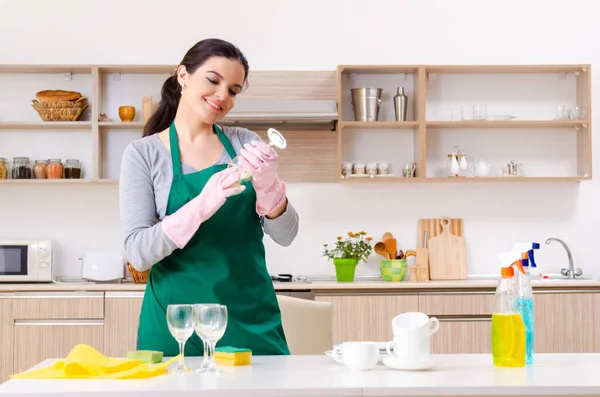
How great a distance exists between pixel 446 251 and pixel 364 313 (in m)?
0.81

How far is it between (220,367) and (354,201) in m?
3.27

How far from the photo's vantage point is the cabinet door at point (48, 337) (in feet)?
14.4

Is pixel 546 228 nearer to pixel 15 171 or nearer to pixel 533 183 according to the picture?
pixel 533 183

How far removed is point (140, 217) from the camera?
2127 millimetres

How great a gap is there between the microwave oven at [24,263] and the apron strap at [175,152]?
102 inches

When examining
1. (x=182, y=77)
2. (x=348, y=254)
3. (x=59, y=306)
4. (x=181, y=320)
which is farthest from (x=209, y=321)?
(x=348, y=254)

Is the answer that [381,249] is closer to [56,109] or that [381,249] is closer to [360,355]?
[56,109]

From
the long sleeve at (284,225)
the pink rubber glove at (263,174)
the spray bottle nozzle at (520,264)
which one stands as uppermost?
the pink rubber glove at (263,174)

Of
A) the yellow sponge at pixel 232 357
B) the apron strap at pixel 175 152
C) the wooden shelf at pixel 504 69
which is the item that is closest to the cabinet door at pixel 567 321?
Answer: the wooden shelf at pixel 504 69

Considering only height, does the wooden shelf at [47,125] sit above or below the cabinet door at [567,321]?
above

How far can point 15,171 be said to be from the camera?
485 cm

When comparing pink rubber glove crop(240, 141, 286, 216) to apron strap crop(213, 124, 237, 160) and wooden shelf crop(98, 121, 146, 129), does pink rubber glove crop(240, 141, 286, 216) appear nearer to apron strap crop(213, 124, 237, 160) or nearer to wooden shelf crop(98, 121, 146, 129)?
apron strap crop(213, 124, 237, 160)

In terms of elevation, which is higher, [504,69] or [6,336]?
[504,69]

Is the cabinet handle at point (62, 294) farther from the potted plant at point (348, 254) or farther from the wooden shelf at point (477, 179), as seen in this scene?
the wooden shelf at point (477, 179)
